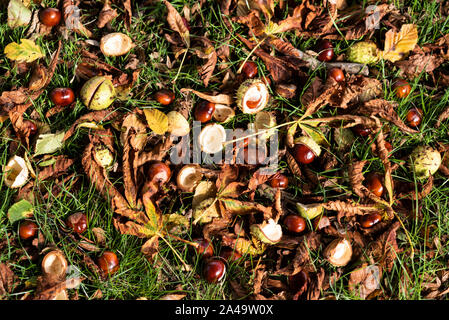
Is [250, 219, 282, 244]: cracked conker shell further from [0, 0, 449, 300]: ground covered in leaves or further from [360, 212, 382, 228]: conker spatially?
[360, 212, 382, 228]: conker

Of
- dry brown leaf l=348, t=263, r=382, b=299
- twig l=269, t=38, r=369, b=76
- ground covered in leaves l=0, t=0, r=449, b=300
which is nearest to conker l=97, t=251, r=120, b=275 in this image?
ground covered in leaves l=0, t=0, r=449, b=300

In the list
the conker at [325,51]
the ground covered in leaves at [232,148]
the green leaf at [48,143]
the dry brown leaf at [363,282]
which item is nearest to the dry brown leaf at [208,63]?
the ground covered in leaves at [232,148]

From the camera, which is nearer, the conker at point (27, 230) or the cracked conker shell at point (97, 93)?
the conker at point (27, 230)

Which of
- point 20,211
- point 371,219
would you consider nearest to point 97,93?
point 20,211

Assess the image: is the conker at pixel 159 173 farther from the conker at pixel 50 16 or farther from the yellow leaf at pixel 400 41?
the yellow leaf at pixel 400 41

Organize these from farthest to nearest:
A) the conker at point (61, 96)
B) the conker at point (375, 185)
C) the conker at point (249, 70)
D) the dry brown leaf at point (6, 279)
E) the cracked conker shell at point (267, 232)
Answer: the conker at point (249, 70)
the conker at point (61, 96)
the conker at point (375, 185)
the cracked conker shell at point (267, 232)
the dry brown leaf at point (6, 279)

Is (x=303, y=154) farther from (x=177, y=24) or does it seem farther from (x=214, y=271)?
(x=177, y=24)

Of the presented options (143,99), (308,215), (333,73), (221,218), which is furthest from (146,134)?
(333,73)
